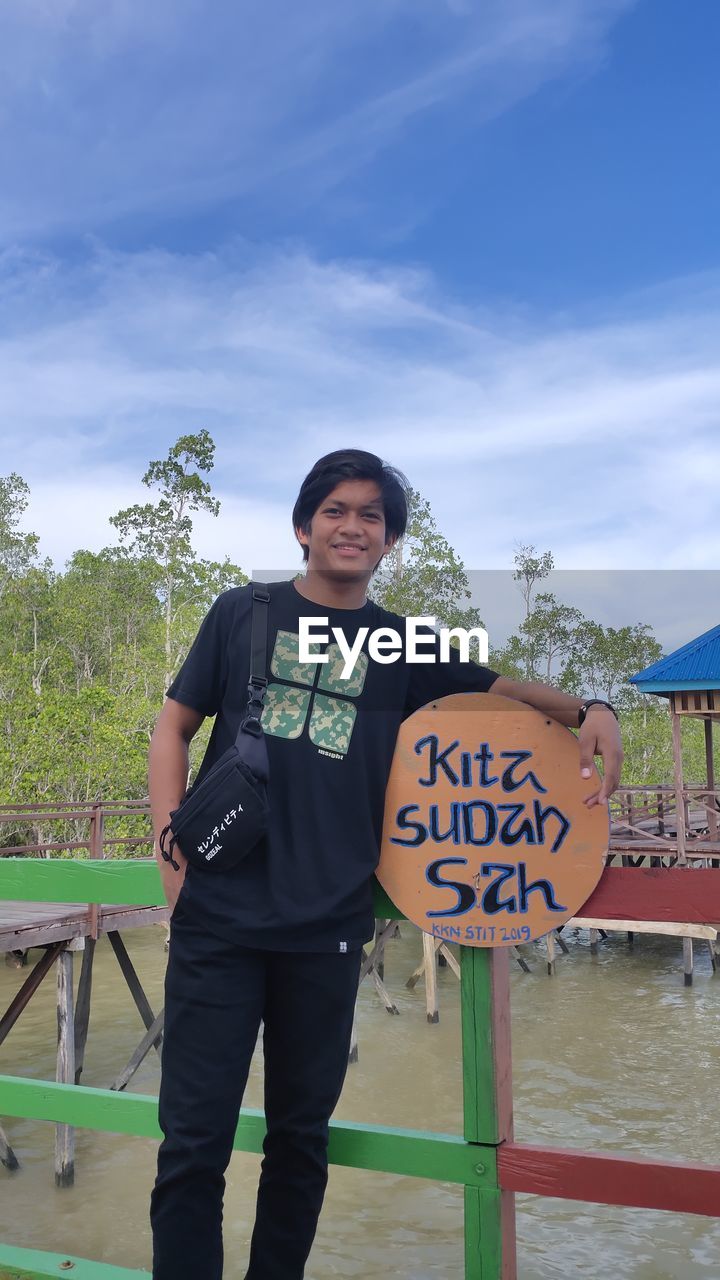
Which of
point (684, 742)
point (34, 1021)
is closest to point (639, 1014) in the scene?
point (34, 1021)

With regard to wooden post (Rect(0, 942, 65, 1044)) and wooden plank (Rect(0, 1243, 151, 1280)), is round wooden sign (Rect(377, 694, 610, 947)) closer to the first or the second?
wooden plank (Rect(0, 1243, 151, 1280))

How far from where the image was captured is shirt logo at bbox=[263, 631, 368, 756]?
200 centimetres

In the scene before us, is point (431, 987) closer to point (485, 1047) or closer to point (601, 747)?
point (485, 1047)

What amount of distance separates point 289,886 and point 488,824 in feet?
1.27

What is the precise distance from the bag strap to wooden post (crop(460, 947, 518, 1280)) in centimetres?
57

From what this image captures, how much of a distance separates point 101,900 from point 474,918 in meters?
0.83

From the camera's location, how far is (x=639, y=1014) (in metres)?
11.9

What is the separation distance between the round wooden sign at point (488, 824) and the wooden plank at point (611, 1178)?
1.26ft

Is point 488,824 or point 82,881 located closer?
point 488,824

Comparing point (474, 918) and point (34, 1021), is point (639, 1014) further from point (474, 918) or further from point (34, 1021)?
point (474, 918)

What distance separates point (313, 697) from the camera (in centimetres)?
204

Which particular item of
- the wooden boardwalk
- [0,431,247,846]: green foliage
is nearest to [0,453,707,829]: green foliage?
[0,431,247,846]: green foliage

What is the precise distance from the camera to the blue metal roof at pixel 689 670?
1379 centimetres

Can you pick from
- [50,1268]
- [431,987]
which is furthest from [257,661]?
[431,987]
